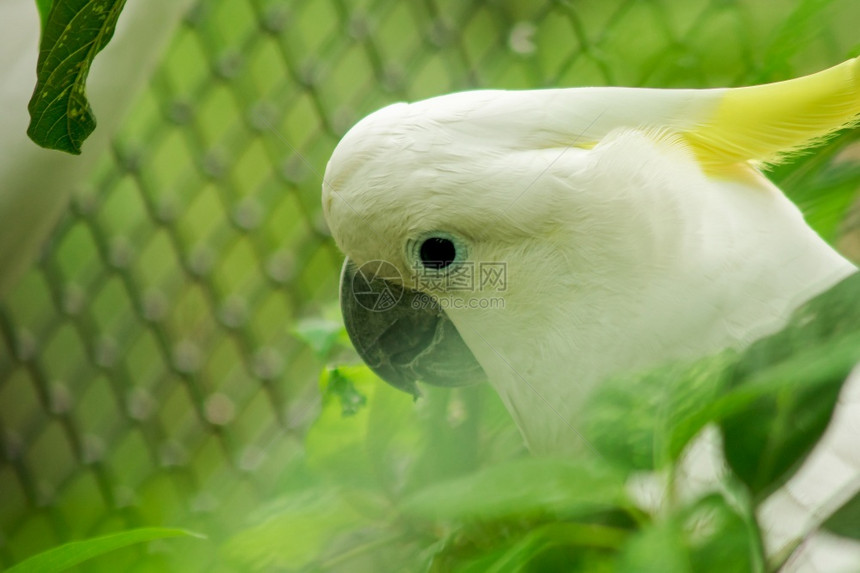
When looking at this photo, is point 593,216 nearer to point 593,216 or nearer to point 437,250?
point 593,216

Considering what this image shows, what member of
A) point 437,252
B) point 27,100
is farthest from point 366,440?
point 27,100

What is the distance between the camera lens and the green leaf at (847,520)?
33cm

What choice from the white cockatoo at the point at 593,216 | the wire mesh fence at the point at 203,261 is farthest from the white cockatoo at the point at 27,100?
the wire mesh fence at the point at 203,261

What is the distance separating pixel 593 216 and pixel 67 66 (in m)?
0.43

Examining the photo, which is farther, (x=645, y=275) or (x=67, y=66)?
(x=645, y=275)

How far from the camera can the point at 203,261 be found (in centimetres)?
281

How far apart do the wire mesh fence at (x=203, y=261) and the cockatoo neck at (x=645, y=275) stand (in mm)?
1644

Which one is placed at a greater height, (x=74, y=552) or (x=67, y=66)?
(x=67, y=66)

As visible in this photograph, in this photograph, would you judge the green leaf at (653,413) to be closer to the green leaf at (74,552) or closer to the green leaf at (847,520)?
the green leaf at (847,520)

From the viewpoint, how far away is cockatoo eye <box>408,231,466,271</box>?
764 mm

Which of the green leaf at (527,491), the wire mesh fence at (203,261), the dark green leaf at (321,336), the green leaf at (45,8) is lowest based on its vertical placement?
the wire mesh fence at (203,261)

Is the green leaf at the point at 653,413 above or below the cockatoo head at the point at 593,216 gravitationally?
above

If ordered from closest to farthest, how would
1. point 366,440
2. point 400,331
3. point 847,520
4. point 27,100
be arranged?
point 847,520
point 366,440
point 400,331
point 27,100

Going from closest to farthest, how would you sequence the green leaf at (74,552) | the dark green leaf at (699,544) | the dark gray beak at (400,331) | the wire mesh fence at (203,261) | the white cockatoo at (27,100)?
the dark green leaf at (699,544), the green leaf at (74,552), the dark gray beak at (400,331), the white cockatoo at (27,100), the wire mesh fence at (203,261)
